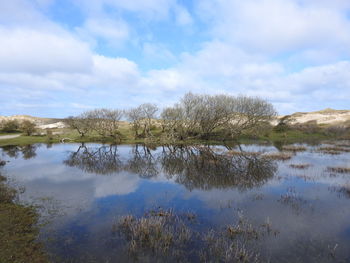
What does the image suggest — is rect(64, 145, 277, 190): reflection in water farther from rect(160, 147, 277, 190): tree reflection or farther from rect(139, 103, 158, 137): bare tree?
rect(139, 103, 158, 137): bare tree

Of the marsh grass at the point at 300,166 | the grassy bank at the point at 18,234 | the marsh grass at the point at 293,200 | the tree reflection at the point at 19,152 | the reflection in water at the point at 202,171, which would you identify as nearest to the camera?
the grassy bank at the point at 18,234

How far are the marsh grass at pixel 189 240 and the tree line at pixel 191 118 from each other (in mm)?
48218

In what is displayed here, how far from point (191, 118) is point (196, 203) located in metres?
48.5

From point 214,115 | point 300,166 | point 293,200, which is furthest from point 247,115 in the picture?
point 293,200

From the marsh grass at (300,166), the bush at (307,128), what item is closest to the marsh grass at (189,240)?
the marsh grass at (300,166)

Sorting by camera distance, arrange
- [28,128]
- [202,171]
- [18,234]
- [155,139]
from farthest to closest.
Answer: [28,128] → [155,139] → [202,171] → [18,234]

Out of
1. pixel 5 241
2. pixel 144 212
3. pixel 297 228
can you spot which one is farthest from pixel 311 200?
pixel 5 241

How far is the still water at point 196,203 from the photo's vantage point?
31.2 feet

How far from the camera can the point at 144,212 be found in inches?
543

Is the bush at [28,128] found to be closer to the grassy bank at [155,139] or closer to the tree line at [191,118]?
the grassy bank at [155,139]

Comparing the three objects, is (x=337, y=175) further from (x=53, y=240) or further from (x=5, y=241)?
(x=5, y=241)

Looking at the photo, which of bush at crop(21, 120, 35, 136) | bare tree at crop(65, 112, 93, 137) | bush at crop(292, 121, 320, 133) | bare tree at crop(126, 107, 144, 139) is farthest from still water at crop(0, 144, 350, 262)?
bush at crop(292, 121, 320, 133)

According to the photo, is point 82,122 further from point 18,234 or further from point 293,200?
point 293,200

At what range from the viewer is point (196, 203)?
15336 millimetres
